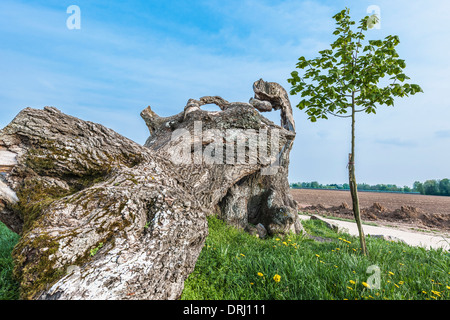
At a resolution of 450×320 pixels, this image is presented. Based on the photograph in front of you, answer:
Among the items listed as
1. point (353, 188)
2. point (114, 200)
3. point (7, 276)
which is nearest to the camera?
point (114, 200)

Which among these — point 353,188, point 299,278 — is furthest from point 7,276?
point 353,188

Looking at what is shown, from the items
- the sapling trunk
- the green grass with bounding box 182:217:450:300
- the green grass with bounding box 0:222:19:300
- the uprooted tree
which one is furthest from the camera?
the sapling trunk

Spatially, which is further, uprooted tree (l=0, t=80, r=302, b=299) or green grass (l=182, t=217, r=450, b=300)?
green grass (l=182, t=217, r=450, b=300)

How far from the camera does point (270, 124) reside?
856 centimetres

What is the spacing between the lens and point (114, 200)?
11.0ft

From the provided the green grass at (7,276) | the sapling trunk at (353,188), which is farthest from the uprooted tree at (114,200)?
the sapling trunk at (353,188)

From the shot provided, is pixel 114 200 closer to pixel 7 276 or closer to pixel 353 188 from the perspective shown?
pixel 7 276

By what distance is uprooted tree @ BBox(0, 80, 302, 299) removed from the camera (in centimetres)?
273

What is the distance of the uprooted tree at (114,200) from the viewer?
2.73 m

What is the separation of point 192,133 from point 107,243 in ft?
15.7

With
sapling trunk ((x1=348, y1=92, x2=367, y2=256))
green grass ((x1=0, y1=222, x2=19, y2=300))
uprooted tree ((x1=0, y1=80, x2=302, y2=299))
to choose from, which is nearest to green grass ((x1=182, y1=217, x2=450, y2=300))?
sapling trunk ((x1=348, y1=92, x2=367, y2=256))

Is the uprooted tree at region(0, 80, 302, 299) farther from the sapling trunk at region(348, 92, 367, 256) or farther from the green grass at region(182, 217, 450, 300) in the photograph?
the sapling trunk at region(348, 92, 367, 256)
